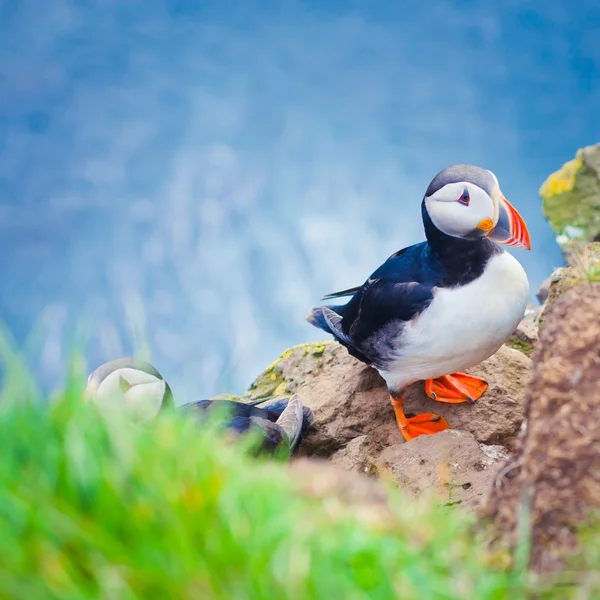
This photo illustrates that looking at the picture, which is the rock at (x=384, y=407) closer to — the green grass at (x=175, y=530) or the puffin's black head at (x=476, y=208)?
the puffin's black head at (x=476, y=208)

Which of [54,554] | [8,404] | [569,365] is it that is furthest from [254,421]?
[54,554]

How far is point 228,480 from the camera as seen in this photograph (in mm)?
1677

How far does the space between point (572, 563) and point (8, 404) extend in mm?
1346

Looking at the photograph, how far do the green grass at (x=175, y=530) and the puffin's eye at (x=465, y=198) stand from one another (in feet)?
9.08

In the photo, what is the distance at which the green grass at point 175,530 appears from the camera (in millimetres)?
1480

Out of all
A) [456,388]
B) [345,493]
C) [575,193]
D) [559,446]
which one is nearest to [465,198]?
[456,388]

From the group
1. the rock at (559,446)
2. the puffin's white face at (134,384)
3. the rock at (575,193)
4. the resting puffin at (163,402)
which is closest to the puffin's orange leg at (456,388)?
the resting puffin at (163,402)

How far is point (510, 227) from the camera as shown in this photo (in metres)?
4.29

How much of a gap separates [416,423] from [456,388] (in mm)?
344

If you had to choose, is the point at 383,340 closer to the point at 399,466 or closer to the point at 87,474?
the point at 399,466

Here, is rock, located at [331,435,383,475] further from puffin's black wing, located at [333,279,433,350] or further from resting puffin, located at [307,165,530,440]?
puffin's black wing, located at [333,279,433,350]

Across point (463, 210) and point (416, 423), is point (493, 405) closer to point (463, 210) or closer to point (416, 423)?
Result: point (416, 423)

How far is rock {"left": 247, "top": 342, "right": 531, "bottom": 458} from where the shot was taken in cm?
500

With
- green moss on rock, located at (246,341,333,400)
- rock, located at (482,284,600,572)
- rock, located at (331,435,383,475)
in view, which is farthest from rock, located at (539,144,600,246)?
rock, located at (482,284,600,572)
